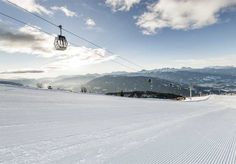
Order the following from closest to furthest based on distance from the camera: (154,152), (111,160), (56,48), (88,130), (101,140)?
(111,160) → (154,152) → (101,140) → (88,130) → (56,48)

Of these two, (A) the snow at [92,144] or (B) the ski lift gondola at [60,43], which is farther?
(B) the ski lift gondola at [60,43]

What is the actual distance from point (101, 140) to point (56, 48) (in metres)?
9.20

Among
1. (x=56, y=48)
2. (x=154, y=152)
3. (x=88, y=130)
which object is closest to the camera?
(x=154, y=152)

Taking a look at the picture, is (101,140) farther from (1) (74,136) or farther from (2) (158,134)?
(2) (158,134)

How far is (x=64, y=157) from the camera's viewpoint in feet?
18.6

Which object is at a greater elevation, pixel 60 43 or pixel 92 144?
pixel 60 43

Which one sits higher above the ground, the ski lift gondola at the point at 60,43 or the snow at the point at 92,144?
the ski lift gondola at the point at 60,43

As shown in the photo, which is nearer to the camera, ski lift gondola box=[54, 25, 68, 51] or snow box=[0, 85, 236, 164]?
snow box=[0, 85, 236, 164]

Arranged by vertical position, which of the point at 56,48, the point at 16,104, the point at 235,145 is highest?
the point at 56,48

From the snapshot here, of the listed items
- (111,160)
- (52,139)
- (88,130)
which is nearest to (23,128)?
(52,139)

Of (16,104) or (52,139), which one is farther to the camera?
(16,104)

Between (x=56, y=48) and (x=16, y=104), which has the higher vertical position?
(x=56, y=48)

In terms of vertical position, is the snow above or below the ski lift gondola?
below

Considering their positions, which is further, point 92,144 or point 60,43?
point 60,43
